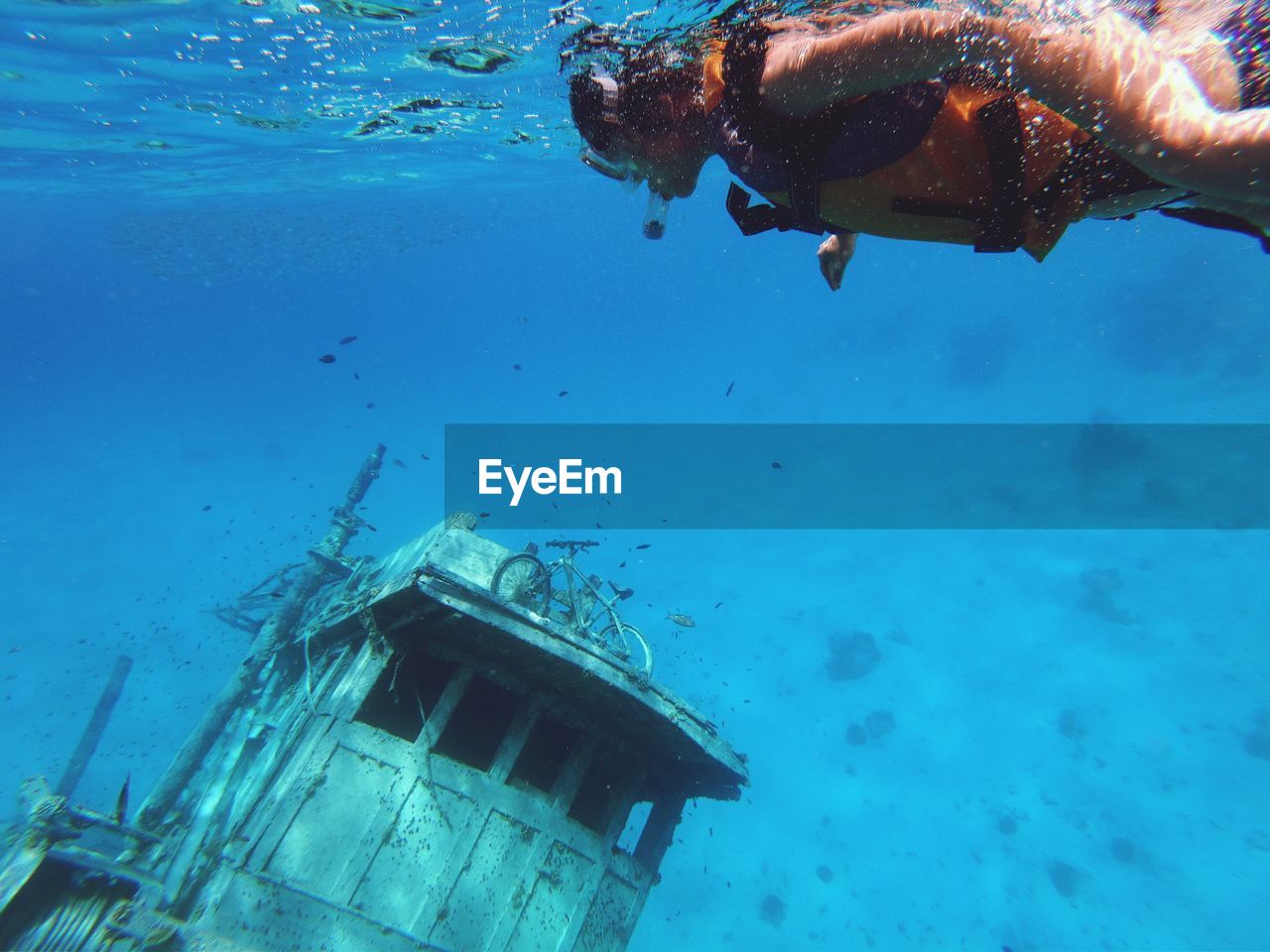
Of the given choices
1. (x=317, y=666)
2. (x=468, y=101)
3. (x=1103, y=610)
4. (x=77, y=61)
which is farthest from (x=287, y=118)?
(x=1103, y=610)

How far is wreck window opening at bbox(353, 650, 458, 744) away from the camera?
7.36 meters

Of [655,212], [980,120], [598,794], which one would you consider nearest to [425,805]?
[598,794]

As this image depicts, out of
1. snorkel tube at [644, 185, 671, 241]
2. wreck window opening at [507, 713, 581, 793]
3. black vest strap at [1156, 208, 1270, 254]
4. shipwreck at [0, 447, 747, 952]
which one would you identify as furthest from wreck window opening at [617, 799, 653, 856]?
black vest strap at [1156, 208, 1270, 254]

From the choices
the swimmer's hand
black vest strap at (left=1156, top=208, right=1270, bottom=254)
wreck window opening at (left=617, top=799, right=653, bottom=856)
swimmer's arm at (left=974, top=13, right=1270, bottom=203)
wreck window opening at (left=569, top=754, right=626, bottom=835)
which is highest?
the swimmer's hand

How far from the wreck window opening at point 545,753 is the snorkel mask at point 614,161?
7.30m

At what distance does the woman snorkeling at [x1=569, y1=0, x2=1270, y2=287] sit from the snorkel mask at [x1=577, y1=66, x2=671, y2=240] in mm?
98

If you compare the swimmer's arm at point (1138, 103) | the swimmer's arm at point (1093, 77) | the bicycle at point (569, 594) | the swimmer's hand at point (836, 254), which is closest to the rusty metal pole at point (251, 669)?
the bicycle at point (569, 594)

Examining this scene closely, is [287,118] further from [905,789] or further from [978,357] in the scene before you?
[978,357]

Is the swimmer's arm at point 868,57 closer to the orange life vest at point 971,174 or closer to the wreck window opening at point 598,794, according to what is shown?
the orange life vest at point 971,174

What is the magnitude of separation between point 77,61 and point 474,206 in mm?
17835

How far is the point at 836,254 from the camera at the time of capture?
3.43m

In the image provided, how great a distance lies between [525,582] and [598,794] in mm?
3341

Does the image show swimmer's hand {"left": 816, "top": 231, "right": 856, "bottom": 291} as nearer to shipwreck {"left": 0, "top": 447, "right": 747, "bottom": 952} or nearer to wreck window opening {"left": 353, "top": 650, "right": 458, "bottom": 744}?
shipwreck {"left": 0, "top": 447, "right": 747, "bottom": 952}

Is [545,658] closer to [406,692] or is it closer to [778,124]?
[406,692]
